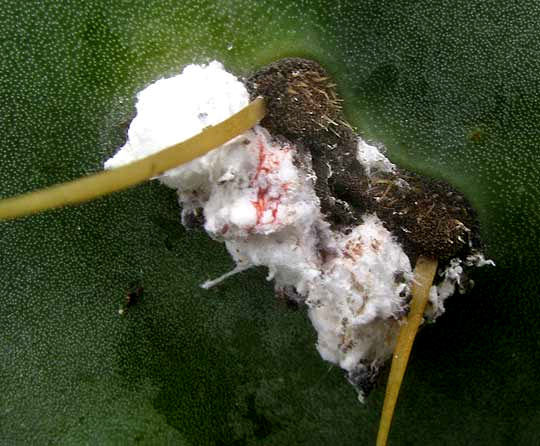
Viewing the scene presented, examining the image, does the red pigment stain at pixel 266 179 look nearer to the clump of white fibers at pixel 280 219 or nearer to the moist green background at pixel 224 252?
the clump of white fibers at pixel 280 219

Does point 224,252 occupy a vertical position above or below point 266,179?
below

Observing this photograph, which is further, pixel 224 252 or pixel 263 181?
pixel 224 252

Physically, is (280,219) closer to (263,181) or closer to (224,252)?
(263,181)

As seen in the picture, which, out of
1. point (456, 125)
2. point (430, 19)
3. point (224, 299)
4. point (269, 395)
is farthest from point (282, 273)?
point (430, 19)

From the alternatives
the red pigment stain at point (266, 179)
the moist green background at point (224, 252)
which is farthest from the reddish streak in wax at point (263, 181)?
the moist green background at point (224, 252)

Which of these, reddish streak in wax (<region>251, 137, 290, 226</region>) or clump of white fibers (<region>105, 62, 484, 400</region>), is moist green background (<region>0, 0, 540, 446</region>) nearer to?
clump of white fibers (<region>105, 62, 484, 400</region>)

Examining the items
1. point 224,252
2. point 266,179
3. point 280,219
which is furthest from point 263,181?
point 224,252
